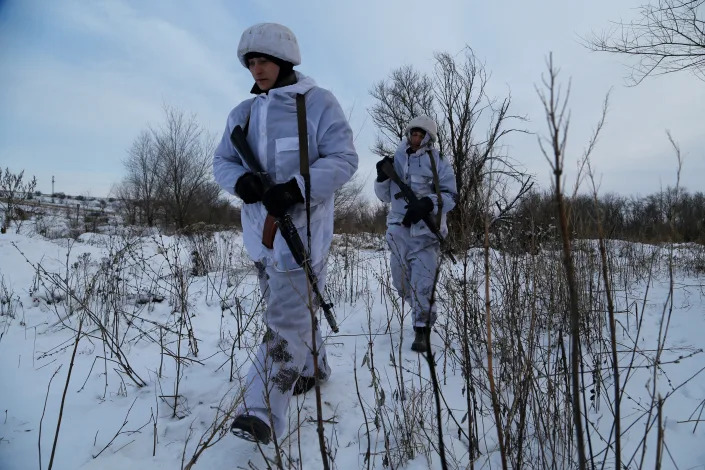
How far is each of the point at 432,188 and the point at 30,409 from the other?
274 cm

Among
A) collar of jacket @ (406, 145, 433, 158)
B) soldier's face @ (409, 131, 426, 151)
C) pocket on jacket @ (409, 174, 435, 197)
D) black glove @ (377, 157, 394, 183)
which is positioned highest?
soldier's face @ (409, 131, 426, 151)

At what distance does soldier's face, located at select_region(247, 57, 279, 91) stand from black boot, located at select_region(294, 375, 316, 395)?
1.37 m

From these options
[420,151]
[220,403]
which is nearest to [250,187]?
[220,403]

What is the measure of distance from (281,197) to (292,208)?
136mm

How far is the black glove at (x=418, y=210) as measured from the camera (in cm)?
266

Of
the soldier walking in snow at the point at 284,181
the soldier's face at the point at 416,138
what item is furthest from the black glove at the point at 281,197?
the soldier's face at the point at 416,138

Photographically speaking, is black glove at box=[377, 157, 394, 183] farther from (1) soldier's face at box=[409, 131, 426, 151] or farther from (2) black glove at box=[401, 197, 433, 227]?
(2) black glove at box=[401, 197, 433, 227]

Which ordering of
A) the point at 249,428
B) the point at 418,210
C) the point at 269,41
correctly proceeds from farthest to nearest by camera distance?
the point at 418,210 → the point at 269,41 → the point at 249,428

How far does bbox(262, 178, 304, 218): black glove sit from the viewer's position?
1440 mm

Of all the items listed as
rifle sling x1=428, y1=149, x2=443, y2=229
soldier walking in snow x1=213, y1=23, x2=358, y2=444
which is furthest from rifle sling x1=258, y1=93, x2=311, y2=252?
rifle sling x1=428, y1=149, x2=443, y2=229

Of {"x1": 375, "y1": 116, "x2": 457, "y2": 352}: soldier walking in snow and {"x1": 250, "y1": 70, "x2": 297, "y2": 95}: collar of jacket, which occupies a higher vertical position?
{"x1": 250, "y1": 70, "x2": 297, "y2": 95}: collar of jacket

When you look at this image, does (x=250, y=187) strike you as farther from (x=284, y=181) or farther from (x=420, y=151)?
(x=420, y=151)

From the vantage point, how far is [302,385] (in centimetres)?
177

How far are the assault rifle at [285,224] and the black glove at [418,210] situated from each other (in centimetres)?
122
